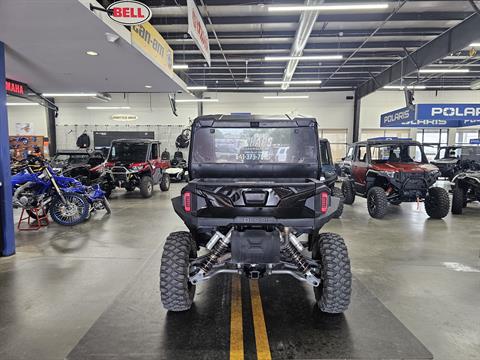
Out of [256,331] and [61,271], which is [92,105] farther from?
[256,331]

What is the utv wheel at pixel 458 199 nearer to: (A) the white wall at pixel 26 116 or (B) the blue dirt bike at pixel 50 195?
(B) the blue dirt bike at pixel 50 195

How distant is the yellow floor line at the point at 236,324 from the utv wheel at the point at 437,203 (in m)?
5.71

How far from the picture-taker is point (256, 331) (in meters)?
2.76

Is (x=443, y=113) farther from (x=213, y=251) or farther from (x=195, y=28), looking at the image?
(x=213, y=251)

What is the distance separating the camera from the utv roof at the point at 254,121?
11.1 feet

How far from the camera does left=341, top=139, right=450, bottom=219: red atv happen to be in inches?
285

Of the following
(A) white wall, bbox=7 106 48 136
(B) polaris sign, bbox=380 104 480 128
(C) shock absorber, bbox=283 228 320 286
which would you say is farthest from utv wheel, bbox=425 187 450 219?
(A) white wall, bbox=7 106 48 136

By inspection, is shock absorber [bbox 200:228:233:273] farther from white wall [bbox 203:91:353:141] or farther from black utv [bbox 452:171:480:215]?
white wall [bbox 203:91:353:141]

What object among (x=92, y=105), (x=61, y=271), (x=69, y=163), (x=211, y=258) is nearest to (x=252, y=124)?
(x=211, y=258)

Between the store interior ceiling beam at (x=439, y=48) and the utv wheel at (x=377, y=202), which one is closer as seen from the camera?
the utv wheel at (x=377, y=202)

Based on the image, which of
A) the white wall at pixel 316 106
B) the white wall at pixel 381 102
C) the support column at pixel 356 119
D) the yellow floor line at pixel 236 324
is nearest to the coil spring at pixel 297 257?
the yellow floor line at pixel 236 324

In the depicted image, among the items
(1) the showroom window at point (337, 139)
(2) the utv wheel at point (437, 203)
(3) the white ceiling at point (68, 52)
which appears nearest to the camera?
(3) the white ceiling at point (68, 52)

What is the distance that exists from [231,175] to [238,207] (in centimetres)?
85

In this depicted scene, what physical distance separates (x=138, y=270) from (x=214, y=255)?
5.86 ft
